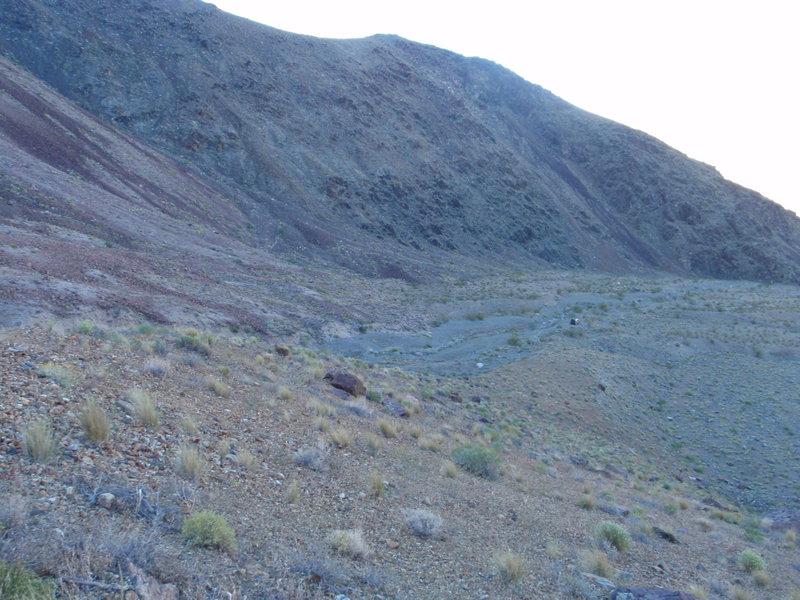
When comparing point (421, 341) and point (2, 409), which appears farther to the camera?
point (421, 341)

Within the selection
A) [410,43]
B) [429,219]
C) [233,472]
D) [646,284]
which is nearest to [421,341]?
[233,472]

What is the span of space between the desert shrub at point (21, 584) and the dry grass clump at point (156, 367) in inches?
225

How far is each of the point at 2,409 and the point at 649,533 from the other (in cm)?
967

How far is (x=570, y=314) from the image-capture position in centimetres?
4222

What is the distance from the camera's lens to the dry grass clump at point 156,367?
9391 mm

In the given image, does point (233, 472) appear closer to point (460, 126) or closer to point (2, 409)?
point (2, 409)

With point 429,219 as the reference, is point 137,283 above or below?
below

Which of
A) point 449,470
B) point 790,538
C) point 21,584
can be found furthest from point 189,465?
point 790,538

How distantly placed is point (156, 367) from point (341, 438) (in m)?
3.24

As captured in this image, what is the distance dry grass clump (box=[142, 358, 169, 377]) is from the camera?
9391mm

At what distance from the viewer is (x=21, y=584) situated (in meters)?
3.67

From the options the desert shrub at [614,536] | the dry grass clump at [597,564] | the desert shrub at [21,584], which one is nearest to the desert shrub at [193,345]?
the desert shrub at [614,536]

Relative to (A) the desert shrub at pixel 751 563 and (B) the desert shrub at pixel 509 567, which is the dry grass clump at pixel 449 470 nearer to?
(B) the desert shrub at pixel 509 567

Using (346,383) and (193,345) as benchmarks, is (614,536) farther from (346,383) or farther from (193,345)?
(193,345)
